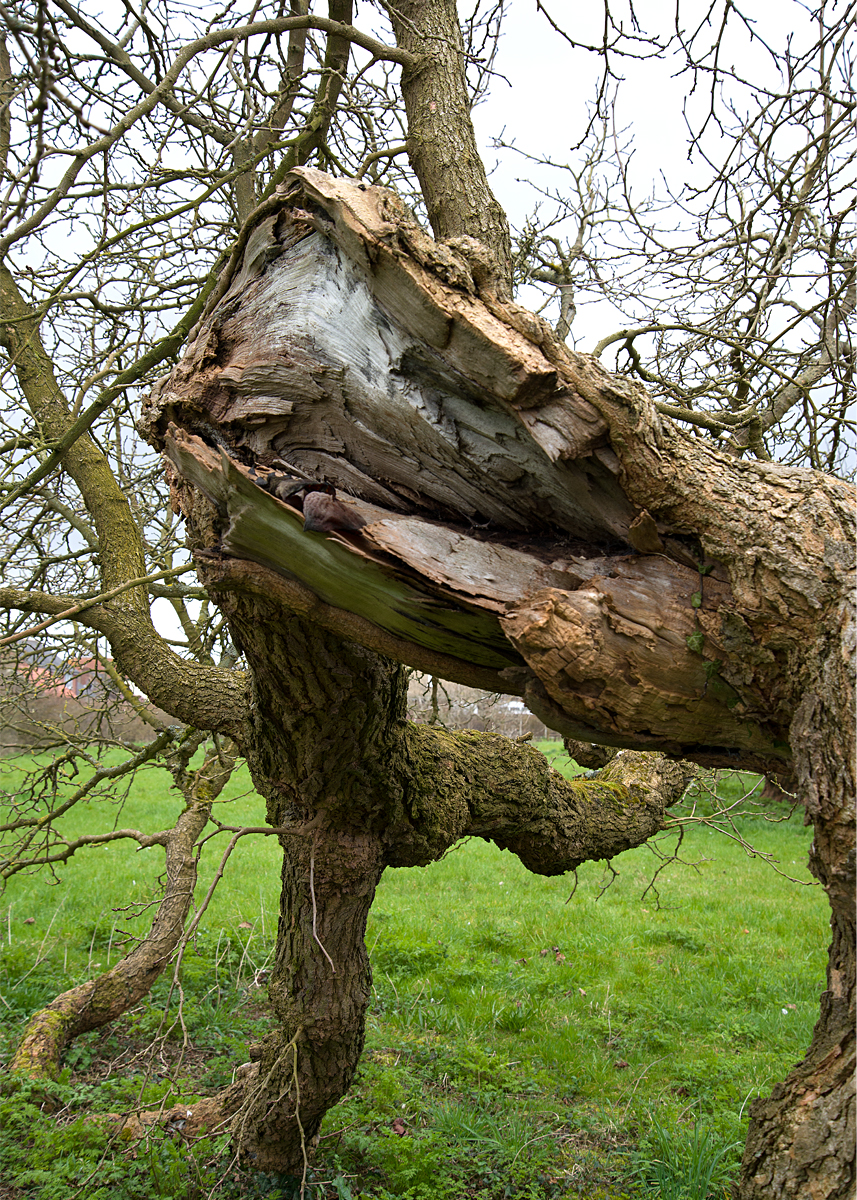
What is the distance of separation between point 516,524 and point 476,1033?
4.41m

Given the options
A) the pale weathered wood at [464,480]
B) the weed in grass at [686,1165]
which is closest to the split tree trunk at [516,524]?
the pale weathered wood at [464,480]

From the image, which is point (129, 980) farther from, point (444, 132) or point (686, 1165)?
point (444, 132)

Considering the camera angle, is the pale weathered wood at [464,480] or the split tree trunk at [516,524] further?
the pale weathered wood at [464,480]

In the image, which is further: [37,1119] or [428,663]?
[37,1119]

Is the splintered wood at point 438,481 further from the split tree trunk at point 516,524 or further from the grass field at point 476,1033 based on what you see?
the grass field at point 476,1033

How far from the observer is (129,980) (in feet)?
13.9

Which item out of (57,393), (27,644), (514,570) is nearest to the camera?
(514,570)

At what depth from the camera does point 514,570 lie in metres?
1.52

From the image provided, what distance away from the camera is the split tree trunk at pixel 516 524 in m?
1.25

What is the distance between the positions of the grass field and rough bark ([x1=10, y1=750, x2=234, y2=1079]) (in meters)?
0.21

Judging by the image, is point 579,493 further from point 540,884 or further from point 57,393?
point 540,884

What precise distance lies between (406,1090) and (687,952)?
3.34m

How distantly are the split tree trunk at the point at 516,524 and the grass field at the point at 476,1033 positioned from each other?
1242 mm

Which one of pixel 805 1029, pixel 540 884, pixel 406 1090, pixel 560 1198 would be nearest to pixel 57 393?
pixel 406 1090
